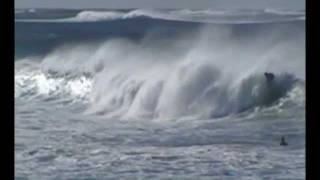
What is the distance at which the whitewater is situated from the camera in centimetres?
235

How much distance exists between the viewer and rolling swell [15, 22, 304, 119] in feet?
7.82

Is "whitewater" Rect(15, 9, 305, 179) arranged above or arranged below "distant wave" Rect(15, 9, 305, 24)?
below

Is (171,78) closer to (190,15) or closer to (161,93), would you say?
(161,93)

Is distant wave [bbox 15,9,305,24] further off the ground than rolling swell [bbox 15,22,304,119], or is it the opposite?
distant wave [bbox 15,9,305,24]

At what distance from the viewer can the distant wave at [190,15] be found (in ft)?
7.80

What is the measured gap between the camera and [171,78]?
7.85 ft

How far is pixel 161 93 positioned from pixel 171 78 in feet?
0.18

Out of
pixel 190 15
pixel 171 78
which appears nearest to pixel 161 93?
pixel 171 78

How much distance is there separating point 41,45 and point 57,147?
1.05 feet

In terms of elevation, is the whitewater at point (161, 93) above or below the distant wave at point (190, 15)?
below

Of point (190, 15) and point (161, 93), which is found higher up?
point (190, 15)
